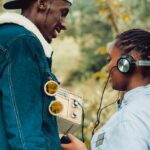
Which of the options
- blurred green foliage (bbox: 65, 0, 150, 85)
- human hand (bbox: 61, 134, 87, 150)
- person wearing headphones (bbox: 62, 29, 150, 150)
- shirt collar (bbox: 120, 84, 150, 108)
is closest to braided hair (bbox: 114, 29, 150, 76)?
person wearing headphones (bbox: 62, 29, 150, 150)

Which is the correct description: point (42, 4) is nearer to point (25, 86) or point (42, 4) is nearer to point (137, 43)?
point (25, 86)

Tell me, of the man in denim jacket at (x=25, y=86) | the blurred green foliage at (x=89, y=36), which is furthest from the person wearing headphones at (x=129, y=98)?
the blurred green foliage at (x=89, y=36)

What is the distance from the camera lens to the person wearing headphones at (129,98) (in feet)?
9.37

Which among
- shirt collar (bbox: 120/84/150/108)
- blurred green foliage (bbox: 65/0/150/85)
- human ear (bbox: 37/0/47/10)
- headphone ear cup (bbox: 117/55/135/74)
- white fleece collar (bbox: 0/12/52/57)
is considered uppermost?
human ear (bbox: 37/0/47/10)

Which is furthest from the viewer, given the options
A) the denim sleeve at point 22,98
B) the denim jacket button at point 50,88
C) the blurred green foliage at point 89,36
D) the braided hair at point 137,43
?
the blurred green foliage at point 89,36

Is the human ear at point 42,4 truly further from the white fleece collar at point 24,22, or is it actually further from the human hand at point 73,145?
the human hand at point 73,145

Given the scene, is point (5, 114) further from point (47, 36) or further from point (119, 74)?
point (119, 74)

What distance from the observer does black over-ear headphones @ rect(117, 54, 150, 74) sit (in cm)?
304

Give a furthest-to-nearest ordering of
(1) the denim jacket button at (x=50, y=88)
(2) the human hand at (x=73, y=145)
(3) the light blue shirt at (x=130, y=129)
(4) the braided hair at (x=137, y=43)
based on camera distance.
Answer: (4) the braided hair at (x=137, y=43), (2) the human hand at (x=73, y=145), (3) the light blue shirt at (x=130, y=129), (1) the denim jacket button at (x=50, y=88)

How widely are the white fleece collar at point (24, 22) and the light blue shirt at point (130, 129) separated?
468 millimetres

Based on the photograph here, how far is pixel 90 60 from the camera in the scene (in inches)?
730

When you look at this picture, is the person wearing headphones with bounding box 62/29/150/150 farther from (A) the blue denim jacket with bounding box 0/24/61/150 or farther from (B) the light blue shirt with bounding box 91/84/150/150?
(A) the blue denim jacket with bounding box 0/24/61/150

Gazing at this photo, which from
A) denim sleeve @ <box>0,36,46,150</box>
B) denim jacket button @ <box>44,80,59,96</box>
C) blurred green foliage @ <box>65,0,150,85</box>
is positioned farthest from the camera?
blurred green foliage @ <box>65,0,150,85</box>

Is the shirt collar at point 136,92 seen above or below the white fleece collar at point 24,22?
below
